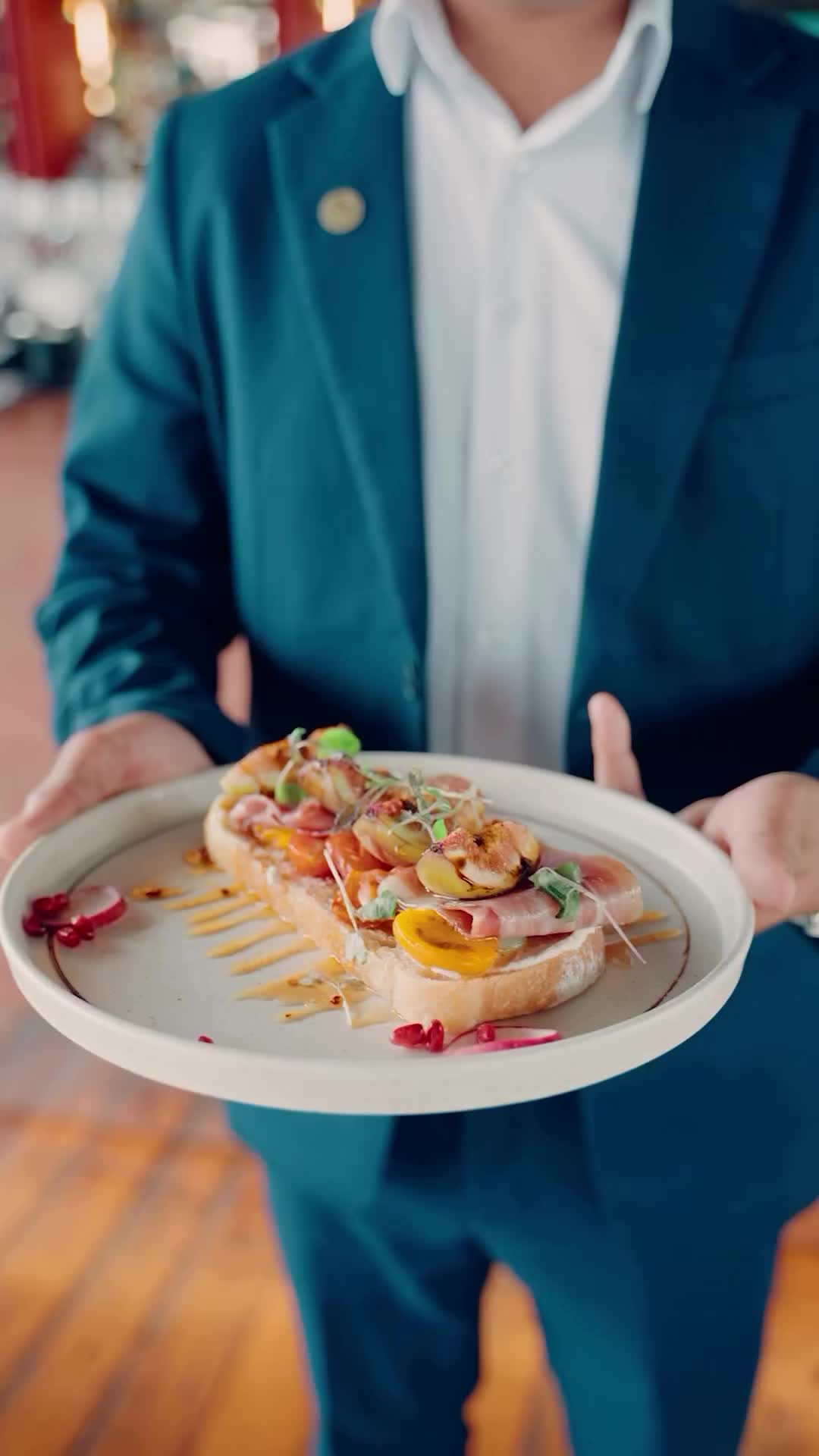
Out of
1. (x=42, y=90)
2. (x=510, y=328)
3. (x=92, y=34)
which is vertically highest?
(x=510, y=328)

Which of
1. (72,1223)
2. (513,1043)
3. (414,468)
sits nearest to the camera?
(513,1043)

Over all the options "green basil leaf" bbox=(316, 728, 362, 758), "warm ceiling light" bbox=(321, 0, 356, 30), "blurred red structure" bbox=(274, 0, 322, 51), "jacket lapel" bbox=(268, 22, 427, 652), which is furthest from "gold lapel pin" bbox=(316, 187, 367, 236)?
"blurred red structure" bbox=(274, 0, 322, 51)

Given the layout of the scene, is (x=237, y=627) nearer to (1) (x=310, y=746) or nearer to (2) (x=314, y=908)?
(1) (x=310, y=746)

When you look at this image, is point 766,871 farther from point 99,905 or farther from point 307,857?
point 99,905

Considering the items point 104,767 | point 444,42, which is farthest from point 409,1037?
point 444,42

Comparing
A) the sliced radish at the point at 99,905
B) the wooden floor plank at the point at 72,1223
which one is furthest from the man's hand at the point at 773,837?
the wooden floor plank at the point at 72,1223

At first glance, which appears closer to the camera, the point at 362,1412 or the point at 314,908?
the point at 314,908

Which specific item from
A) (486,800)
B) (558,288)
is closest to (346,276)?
(558,288)
